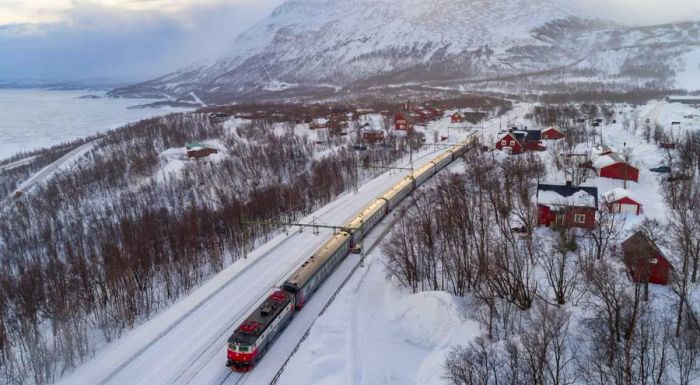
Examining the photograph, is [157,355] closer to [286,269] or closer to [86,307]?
[286,269]

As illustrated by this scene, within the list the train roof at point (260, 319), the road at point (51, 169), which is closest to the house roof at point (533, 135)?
the train roof at point (260, 319)

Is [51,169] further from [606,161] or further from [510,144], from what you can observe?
[606,161]

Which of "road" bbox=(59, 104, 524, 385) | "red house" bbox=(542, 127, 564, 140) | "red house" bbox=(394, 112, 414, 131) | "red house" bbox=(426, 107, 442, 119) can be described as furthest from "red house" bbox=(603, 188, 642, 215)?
"red house" bbox=(426, 107, 442, 119)

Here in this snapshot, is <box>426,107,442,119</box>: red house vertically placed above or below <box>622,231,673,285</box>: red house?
above

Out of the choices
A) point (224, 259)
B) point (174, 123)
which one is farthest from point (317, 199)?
point (174, 123)

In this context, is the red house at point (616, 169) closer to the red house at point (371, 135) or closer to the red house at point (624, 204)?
the red house at point (624, 204)

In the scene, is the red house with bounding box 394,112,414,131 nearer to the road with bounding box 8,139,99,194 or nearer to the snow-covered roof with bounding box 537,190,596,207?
the snow-covered roof with bounding box 537,190,596,207
